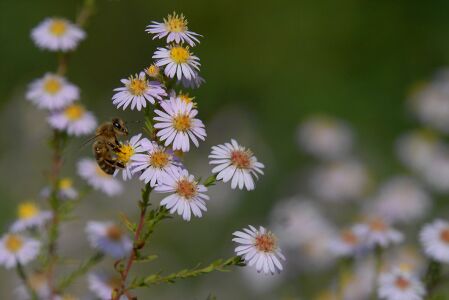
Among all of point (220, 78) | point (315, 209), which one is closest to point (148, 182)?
point (315, 209)

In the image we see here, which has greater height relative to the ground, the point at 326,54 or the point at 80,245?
the point at 326,54

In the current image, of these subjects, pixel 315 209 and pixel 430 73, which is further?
pixel 430 73

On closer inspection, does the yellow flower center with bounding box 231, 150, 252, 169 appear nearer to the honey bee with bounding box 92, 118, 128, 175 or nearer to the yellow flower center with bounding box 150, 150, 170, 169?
the yellow flower center with bounding box 150, 150, 170, 169

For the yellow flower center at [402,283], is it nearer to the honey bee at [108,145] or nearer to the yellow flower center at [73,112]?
the honey bee at [108,145]

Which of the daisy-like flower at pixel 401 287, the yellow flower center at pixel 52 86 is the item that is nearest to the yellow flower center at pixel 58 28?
the yellow flower center at pixel 52 86

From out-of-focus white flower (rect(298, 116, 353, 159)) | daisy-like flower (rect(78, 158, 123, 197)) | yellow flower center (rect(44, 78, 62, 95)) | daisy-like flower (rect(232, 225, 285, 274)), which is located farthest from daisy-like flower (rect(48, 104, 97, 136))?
out-of-focus white flower (rect(298, 116, 353, 159))

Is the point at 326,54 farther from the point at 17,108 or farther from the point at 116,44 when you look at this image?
the point at 17,108
